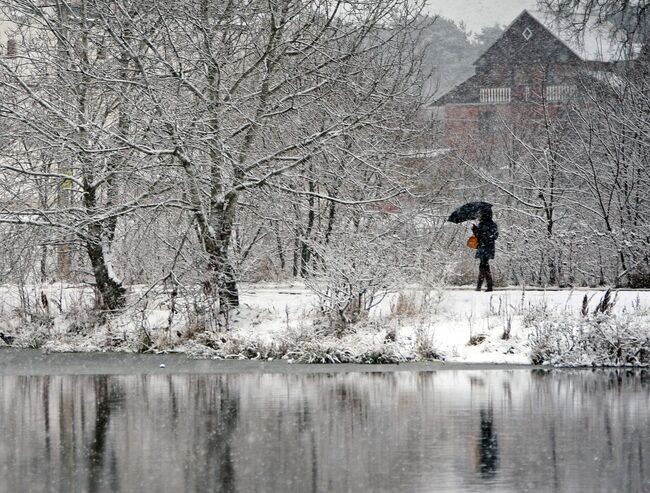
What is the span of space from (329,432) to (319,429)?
264 mm

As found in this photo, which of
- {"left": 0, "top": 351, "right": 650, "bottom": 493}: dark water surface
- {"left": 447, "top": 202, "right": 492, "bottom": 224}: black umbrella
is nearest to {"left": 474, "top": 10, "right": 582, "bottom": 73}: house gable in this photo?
{"left": 447, "top": 202, "right": 492, "bottom": 224}: black umbrella

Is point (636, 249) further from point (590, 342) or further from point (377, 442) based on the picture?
point (377, 442)

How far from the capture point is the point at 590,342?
68.7 ft

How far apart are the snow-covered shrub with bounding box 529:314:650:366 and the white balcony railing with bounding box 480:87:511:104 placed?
45.7m

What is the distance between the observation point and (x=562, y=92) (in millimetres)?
45344

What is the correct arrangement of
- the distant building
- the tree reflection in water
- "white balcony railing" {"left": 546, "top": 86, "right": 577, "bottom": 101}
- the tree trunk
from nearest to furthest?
1. the tree reflection in water
2. the tree trunk
3. "white balcony railing" {"left": 546, "top": 86, "right": 577, "bottom": 101}
4. the distant building

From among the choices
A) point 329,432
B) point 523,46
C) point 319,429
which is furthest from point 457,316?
point 523,46

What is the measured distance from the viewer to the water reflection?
11.2m

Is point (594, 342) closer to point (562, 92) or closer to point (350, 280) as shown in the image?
point (350, 280)

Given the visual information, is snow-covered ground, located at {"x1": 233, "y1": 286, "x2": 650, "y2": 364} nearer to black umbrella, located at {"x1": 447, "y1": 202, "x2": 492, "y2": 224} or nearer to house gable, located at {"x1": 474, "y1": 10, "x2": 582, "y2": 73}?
black umbrella, located at {"x1": 447, "y1": 202, "x2": 492, "y2": 224}

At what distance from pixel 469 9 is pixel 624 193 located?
108m

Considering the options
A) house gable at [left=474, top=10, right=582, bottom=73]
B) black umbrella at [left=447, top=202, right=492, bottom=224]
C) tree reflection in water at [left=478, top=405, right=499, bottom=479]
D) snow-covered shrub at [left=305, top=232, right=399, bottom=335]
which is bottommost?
tree reflection in water at [left=478, top=405, right=499, bottom=479]

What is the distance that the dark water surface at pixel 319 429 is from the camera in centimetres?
1119

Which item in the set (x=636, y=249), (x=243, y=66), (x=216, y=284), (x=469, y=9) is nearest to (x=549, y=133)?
(x=636, y=249)
